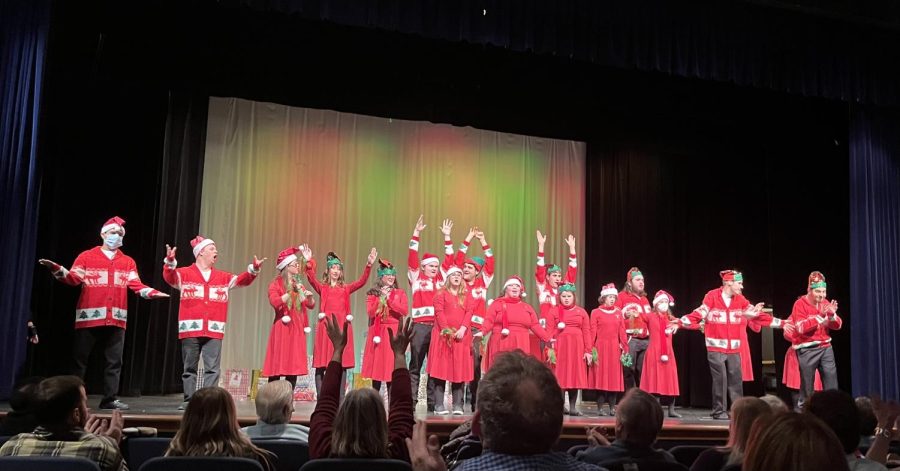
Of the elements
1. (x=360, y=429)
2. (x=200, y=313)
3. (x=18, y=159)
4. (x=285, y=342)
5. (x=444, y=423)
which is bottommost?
(x=444, y=423)

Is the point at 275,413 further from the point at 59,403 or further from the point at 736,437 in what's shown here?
the point at 736,437

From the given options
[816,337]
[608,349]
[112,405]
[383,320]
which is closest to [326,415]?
[112,405]

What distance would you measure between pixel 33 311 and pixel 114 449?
624 centimetres

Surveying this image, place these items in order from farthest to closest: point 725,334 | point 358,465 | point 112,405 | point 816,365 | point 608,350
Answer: point 608,350 → point 816,365 → point 725,334 → point 112,405 → point 358,465

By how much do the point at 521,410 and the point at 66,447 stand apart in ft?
6.09

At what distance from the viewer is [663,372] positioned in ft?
26.7

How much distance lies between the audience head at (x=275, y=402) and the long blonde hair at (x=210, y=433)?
2.62 feet

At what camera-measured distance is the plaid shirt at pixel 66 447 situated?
9.11ft

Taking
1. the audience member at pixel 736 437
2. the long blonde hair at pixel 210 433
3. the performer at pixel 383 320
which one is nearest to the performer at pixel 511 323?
the performer at pixel 383 320

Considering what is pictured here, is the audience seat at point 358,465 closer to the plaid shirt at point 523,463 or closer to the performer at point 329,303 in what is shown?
the plaid shirt at point 523,463

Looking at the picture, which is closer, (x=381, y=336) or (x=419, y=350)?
(x=419, y=350)

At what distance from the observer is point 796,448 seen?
168cm

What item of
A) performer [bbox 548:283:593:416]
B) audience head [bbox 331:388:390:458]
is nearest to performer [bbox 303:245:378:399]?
performer [bbox 548:283:593:416]

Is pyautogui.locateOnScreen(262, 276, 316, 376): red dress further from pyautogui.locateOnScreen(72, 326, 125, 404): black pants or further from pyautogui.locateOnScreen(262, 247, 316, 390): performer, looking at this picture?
pyautogui.locateOnScreen(72, 326, 125, 404): black pants
